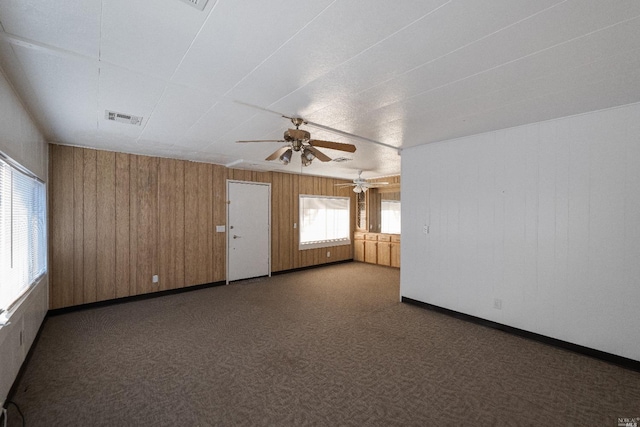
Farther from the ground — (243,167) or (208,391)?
(243,167)

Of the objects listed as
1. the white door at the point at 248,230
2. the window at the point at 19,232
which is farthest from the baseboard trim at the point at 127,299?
the window at the point at 19,232

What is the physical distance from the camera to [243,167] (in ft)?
18.8

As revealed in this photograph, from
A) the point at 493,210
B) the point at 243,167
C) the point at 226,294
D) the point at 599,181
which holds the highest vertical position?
the point at 243,167

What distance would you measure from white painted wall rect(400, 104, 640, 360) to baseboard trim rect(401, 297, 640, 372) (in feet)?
0.17

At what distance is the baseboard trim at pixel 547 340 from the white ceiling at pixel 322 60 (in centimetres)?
238

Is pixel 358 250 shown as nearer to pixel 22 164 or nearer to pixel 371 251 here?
pixel 371 251

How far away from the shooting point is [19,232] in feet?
8.36

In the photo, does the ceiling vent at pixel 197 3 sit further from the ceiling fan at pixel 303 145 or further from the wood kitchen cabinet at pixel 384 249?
the wood kitchen cabinet at pixel 384 249

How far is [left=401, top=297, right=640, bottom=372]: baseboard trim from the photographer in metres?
2.61

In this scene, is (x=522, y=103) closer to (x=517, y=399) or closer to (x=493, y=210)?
(x=493, y=210)

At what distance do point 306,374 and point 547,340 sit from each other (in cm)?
267

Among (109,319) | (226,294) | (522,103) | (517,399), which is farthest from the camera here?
(226,294)

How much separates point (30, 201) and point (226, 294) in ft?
9.50

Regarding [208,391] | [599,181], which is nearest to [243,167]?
[208,391]
